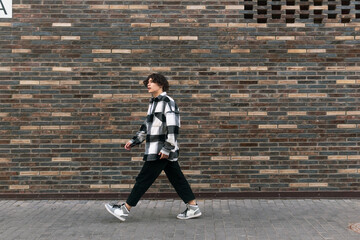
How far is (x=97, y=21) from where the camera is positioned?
5871 mm

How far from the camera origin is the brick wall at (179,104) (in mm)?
5836

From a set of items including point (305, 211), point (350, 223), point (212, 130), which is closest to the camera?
point (350, 223)

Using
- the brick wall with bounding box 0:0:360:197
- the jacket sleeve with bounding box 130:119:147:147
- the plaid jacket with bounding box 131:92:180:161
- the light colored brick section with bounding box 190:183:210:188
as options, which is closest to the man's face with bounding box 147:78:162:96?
the plaid jacket with bounding box 131:92:180:161

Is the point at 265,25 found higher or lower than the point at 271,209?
higher

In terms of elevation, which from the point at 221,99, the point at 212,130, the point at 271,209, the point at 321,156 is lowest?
the point at 271,209

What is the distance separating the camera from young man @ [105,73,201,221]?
4621 mm

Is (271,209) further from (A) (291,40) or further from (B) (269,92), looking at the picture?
(A) (291,40)

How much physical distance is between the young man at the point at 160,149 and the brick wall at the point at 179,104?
99 cm

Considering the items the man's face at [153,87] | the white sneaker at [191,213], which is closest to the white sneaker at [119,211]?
the white sneaker at [191,213]

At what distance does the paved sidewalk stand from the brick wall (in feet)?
1.28

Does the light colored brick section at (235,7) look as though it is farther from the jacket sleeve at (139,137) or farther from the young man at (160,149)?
the jacket sleeve at (139,137)

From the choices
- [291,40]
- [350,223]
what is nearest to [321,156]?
[350,223]

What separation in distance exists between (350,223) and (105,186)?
137 inches

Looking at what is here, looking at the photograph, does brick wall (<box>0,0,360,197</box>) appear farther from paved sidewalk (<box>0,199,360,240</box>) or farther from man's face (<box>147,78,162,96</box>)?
man's face (<box>147,78,162,96</box>)
